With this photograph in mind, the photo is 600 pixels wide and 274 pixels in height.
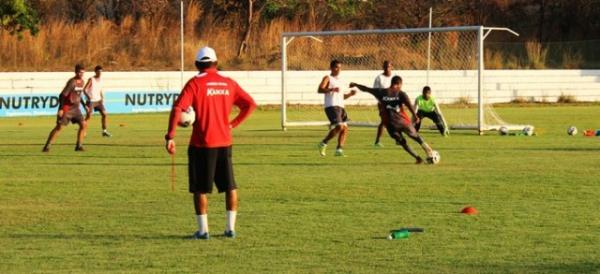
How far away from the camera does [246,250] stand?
11219 millimetres

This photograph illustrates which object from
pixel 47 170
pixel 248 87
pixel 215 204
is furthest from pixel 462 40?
pixel 215 204

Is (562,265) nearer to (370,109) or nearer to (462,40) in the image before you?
(462,40)

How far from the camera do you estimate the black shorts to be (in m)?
12.0

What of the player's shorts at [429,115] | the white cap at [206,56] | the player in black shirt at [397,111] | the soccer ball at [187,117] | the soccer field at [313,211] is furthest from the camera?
the player's shorts at [429,115]

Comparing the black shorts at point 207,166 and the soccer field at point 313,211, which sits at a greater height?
the black shorts at point 207,166

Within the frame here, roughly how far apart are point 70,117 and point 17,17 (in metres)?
23.7

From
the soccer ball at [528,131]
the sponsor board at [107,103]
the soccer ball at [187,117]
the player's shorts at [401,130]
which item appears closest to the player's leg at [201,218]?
the soccer ball at [187,117]

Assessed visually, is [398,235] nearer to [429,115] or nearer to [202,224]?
[202,224]

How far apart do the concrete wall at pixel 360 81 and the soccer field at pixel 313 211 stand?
1529cm

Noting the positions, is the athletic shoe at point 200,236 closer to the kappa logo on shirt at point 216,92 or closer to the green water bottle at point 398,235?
the kappa logo on shirt at point 216,92

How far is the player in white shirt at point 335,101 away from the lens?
23.6 meters

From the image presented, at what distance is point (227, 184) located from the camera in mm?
12195

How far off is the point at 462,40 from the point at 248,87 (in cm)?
1135

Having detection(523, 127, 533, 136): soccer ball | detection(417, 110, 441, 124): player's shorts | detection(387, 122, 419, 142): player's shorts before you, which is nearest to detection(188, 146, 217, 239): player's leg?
detection(387, 122, 419, 142): player's shorts
